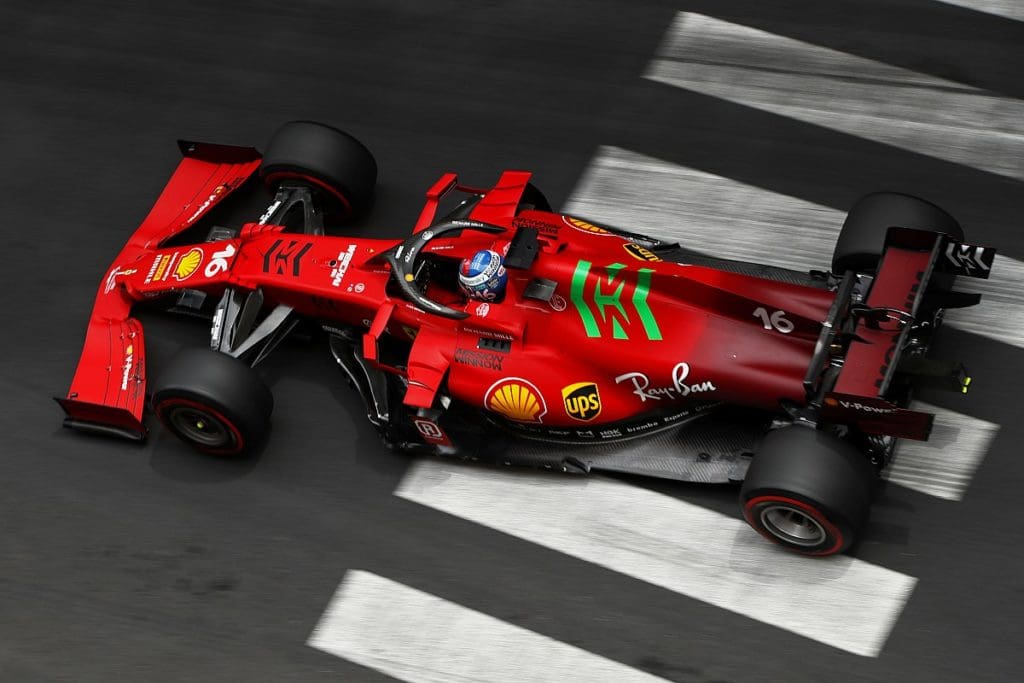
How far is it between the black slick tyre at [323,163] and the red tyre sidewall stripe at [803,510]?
352 centimetres

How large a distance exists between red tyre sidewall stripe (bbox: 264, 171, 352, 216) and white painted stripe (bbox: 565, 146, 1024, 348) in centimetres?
157

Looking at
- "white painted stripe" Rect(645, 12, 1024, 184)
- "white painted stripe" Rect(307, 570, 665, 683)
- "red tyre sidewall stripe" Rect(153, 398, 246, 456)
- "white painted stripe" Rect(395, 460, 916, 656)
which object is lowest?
"white painted stripe" Rect(307, 570, 665, 683)

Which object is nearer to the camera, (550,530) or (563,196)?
(550,530)

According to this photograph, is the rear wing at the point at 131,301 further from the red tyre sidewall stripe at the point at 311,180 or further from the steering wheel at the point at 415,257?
the steering wheel at the point at 415,257

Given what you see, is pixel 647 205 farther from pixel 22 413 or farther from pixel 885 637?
pixel 22 413

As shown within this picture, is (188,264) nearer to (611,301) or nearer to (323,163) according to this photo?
(323,163)

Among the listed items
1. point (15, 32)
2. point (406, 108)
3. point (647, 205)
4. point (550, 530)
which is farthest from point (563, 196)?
point (15, 32)

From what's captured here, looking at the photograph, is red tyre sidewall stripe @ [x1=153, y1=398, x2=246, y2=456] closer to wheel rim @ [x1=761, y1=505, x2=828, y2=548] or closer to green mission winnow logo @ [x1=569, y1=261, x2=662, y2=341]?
green mission winnow logo @ [x1=569, y1=261, x2=662, y2=341]

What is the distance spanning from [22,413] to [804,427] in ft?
16.5

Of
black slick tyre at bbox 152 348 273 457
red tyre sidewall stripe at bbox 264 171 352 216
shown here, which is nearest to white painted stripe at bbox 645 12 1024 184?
red tyre sidewall stripe at bbox 264 171 352 216

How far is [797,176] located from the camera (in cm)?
845

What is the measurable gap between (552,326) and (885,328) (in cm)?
176

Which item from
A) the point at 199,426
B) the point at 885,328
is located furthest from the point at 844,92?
the point at 199,426

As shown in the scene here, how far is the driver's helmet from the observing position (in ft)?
22.0
